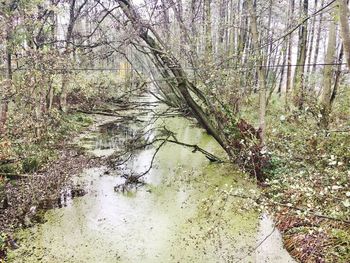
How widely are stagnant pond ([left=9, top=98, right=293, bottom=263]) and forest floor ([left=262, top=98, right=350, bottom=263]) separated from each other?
0.87 feet

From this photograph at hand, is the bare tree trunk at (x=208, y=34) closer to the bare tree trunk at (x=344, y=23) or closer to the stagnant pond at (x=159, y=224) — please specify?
the stagnant pond at (x=159, y=224)

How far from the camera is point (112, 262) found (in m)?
4.02

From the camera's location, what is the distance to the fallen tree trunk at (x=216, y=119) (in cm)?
611

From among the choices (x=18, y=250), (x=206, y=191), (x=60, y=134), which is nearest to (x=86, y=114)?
(x=60, y=134)

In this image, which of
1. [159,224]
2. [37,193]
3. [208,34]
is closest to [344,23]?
[159,224]

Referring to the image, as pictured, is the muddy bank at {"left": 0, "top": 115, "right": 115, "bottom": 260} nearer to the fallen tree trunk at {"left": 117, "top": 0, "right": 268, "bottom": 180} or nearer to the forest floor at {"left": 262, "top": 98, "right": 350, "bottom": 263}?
the fallen tree trunk at {"left": 117, "top": 0, "right": 268, "bottom": 180}

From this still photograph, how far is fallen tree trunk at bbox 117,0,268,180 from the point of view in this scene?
20.1 ft

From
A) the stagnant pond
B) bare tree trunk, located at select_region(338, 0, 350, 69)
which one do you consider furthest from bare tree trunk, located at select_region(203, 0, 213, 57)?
bare tree trunk, located at select_region(338, 0, 350, 69)

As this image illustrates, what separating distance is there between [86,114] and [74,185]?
7.35 m

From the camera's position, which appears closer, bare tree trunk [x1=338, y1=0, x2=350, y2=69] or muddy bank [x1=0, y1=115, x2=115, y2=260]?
bare tree trunk [x1=338, y1=0, x2=350, y2=69]

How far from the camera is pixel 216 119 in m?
7.17

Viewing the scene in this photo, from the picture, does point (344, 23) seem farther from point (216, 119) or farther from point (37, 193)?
point (37, 193)

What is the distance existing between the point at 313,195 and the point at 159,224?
248 centimetres

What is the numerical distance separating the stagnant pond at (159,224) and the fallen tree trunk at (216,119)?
45 centimetres
